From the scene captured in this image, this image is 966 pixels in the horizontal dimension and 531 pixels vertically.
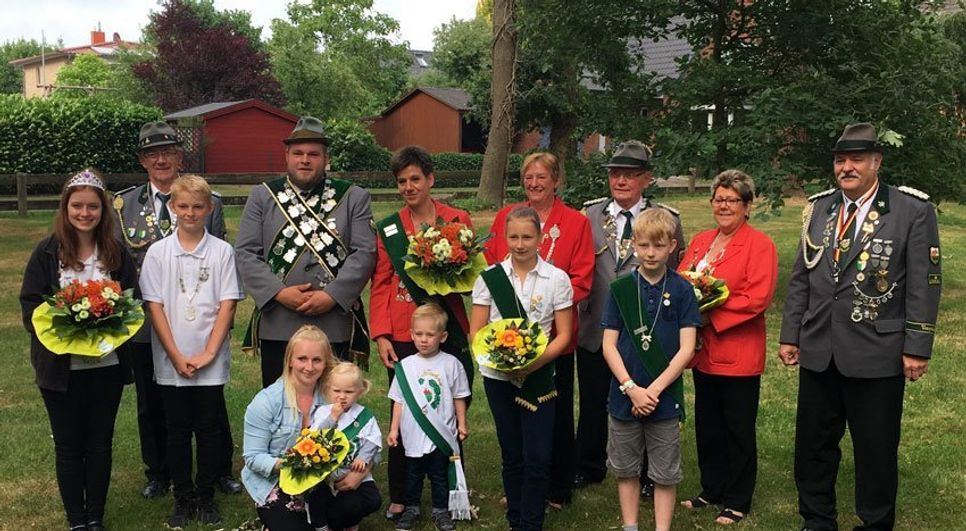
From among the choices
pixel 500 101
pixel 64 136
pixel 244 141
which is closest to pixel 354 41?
pixel 244 141

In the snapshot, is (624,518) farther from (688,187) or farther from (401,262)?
(688,187)

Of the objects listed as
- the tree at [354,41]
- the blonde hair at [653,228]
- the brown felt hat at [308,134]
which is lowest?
the blonde hair at [653,228]

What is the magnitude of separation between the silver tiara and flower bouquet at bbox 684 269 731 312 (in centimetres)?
336

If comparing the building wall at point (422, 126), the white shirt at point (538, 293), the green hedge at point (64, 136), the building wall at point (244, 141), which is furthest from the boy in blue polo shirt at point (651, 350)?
the building wall at point (422, 126)

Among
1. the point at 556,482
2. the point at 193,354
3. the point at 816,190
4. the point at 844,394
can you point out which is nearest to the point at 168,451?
the point at 193,354

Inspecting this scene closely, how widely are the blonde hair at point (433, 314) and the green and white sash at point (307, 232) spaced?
60 cm

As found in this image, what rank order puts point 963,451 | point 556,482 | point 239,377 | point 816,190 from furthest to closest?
1. point 816,190
2. point 239,377
3. point 963,451
4. point 556,482

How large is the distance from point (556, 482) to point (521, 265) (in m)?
1.47

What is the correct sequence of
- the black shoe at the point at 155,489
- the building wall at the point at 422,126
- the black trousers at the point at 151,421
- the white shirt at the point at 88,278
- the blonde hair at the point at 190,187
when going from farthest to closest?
the building wall at the point at 422,126 → the black shoe at the point at 155,489 → the black trousers at the point at 151,421 → the blonde hair at the point at 190,187 → the white shirt at the point at 88,278

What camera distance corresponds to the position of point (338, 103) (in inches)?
1962

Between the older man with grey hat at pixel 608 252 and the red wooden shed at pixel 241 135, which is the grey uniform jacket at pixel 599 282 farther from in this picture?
the red wooden shed at pixel 241 135

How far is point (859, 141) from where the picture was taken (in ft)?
16.5

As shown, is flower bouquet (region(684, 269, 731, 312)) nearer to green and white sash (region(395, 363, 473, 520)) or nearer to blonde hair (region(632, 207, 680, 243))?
blonde hair (region(632, 207, 680, 243))

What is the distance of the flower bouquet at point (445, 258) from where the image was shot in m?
5.24
